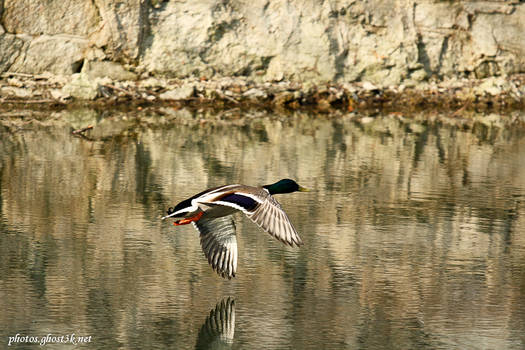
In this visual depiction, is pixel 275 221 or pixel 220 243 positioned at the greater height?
pixel 275 221

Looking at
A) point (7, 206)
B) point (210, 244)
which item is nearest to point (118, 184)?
point (7, 206)

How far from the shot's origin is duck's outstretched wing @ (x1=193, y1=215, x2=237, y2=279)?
23.9 ft

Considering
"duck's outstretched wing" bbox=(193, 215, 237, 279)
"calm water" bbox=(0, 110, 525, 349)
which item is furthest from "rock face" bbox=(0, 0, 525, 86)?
"duck's outstretched wing" bbox=(193, 215, 237, 279)

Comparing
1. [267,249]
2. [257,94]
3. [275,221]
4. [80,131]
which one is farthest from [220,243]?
[257,94]

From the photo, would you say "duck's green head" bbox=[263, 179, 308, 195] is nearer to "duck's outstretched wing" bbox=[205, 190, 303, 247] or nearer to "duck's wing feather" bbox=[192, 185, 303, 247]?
"duck's wing feather" bbox=[192, 185, 303, 247]

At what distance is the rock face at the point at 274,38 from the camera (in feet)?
72.6

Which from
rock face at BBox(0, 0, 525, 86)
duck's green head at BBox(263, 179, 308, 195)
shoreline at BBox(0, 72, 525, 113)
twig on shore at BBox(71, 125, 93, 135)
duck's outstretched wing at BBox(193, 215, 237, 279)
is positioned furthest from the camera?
rock face at BBox(0, 0, 525, 86)

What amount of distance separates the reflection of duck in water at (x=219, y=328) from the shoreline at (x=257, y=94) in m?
13.8

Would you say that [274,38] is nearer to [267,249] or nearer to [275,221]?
[267,249]

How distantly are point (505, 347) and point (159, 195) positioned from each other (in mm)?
5524

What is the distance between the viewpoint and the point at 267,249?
8.70 meters

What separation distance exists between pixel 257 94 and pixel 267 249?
13666mm

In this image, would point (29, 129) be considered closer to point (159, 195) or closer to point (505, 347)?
point (159, 195)

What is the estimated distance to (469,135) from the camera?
1802 cm
